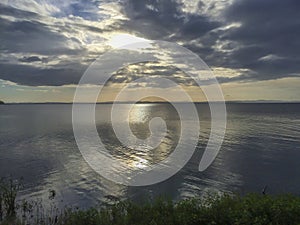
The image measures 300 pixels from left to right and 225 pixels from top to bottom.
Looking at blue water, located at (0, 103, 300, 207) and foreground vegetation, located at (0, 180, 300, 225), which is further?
blue water, located at (0, 103, 300, 207)

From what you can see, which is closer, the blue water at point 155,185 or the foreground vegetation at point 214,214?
the foreground vegetation at point 214,214

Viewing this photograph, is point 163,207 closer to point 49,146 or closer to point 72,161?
point 72,161

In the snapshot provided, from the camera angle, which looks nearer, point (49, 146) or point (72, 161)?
point (72, 161)

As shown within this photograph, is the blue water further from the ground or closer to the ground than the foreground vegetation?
closer to the ground

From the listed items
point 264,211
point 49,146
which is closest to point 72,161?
point 49,146

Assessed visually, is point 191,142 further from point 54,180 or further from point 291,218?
point 291,218

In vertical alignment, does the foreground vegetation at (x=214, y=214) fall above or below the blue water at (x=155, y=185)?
above

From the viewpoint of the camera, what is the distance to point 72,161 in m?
43.0

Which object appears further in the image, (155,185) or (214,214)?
(155,185)

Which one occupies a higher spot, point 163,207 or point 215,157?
point 163,207

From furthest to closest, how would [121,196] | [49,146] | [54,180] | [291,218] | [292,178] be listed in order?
[49,146]
[292,178]
[54,180]
[121,196]
[291,218]

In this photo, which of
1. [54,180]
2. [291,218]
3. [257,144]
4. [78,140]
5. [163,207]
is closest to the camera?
[291,218]

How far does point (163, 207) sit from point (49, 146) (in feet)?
151

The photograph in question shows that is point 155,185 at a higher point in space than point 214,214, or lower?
lower
